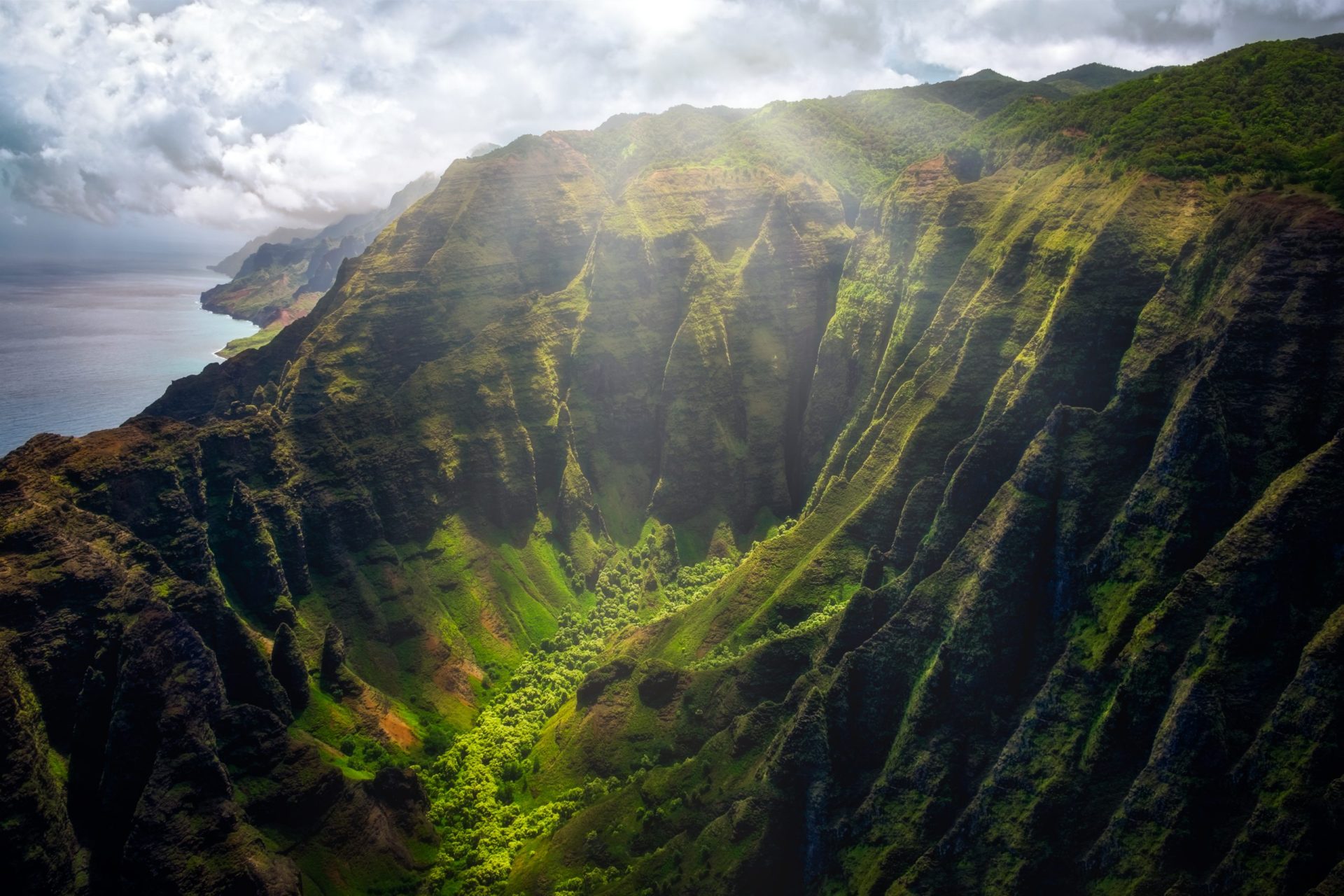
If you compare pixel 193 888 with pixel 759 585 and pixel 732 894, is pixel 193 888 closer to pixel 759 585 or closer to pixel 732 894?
pixel 732 894

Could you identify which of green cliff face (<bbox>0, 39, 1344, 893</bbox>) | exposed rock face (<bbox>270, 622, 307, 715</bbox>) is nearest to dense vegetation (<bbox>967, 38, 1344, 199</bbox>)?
green cliff face (<bbox>0, 39, 1344, 893</bbox>)

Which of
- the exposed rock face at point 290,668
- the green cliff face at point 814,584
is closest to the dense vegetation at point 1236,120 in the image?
the green cliff face at point 814,584

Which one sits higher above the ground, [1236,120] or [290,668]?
[1236,120]

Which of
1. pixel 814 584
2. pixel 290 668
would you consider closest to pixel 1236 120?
pixel 814 584

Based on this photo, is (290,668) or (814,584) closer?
(290,668)

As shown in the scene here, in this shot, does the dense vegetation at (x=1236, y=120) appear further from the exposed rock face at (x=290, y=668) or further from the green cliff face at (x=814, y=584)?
the exposed rock face at (x=290, y=668)

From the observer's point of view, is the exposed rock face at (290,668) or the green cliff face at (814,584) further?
the exposed rock face at (290,668)

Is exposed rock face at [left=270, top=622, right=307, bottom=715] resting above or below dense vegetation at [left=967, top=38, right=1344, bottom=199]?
below

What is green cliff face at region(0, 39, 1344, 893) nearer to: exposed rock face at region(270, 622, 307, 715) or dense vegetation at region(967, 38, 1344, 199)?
exposed rock face at region(270, 622, 307, 715)

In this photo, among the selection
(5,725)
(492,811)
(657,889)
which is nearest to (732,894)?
(657,889)

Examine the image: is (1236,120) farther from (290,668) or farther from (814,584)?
(290,668)
